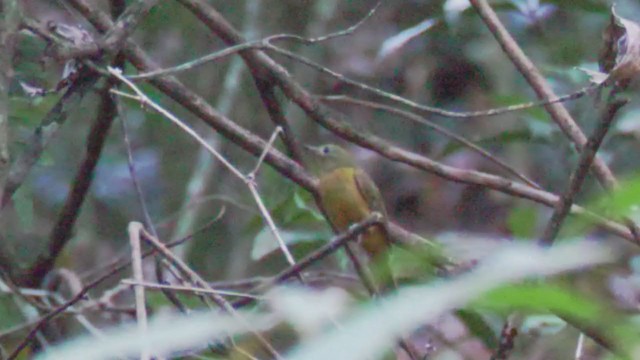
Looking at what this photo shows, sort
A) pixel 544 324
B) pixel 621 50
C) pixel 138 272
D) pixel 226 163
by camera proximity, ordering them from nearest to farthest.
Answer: pixel 138 272 < pixel 621 50 < pixel 226 163 < pixel 544 324

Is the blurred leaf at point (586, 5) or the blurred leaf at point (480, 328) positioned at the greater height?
the blurred leaf at point (586, 5)

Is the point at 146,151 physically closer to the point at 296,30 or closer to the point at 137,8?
the point at 296,30

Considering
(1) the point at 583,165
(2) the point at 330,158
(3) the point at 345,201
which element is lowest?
(1) the point at 583,165

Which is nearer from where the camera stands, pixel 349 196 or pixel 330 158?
pixel 349 196

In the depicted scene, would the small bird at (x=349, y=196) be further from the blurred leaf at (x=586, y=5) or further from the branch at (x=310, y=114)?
the branch at (x=310, y=114)

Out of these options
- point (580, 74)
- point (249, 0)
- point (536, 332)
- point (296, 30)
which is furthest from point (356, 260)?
point (296, 30)

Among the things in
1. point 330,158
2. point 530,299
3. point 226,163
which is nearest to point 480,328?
point 226,163

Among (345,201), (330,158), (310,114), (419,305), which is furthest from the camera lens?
(330,158)

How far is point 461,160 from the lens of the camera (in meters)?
5.73

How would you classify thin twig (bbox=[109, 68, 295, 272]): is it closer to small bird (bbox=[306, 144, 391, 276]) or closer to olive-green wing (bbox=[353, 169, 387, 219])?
small bird (bbox=[306, 144, 391, 276])

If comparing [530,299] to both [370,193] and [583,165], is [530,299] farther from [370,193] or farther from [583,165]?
[370,193]

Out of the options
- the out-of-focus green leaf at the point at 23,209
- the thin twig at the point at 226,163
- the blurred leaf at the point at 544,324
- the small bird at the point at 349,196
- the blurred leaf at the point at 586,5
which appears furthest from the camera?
the small bird at the point at 349,196

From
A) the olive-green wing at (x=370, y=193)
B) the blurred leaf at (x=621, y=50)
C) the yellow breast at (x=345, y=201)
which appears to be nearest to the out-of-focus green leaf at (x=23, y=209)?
the blurred leaf at (x=621, y=50)

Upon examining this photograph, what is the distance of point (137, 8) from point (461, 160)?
154 inches
